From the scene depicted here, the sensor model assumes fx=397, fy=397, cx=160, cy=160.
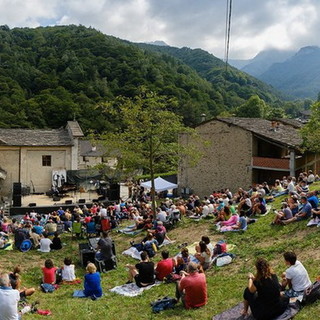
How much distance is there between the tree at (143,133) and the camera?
17578mm

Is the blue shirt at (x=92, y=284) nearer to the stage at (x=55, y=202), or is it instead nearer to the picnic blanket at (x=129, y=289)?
the picnic blanket at (x=129, y=289)

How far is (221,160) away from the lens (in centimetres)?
3494

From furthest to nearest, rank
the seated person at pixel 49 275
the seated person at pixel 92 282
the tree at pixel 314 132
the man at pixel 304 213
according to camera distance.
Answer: the tree at pixel 314 132, the man at pixel 304 213, the seated person at pixel 49 275, the seated person at pixel 92 282

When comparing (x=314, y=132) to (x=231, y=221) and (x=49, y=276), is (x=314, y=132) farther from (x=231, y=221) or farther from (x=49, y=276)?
(x=49, y=276)

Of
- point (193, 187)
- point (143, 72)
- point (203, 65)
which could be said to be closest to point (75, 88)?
point (143, 72)

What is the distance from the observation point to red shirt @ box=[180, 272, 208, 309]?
814 cm

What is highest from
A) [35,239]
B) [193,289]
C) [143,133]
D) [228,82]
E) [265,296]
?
[228,82]

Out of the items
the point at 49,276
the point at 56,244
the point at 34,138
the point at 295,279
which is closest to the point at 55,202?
the point at 34,138

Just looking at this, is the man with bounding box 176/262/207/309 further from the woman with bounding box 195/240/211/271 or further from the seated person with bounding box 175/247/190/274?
the woman with bounding box 195/240/211/271

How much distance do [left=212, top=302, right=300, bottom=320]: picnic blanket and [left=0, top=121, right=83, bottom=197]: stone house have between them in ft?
111

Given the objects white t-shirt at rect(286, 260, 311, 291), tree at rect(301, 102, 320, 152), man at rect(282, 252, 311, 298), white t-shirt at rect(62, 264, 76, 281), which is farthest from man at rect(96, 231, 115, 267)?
tree at rect(301, 102, 320, 152)

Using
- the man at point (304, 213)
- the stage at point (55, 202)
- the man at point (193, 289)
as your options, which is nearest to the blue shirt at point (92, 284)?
the man at point (193, 289)

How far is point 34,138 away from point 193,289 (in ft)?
114

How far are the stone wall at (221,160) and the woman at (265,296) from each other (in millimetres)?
26448
